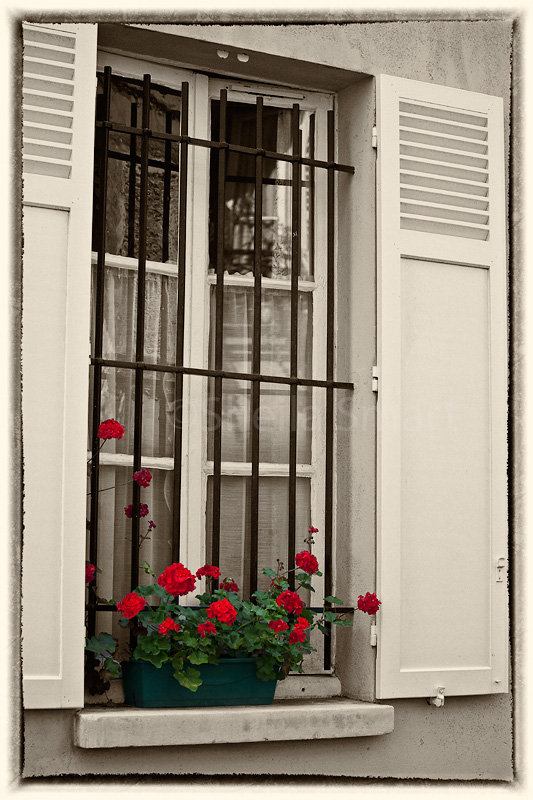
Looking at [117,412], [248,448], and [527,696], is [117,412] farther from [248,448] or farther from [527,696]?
[527,696]

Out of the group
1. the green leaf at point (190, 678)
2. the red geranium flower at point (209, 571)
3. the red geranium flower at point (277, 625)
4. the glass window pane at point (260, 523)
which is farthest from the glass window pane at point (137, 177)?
the green leaf at point (190, 678)

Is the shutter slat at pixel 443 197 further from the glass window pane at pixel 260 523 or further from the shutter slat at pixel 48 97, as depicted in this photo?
the shutter slat at pixel 48 97

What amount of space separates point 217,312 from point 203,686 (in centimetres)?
136

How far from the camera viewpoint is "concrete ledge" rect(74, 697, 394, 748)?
3.52 m

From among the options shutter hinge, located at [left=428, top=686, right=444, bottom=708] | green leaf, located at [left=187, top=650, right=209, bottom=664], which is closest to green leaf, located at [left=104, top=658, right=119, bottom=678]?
green leaf, located at [left=187, top=650, right=209, bottom=664]

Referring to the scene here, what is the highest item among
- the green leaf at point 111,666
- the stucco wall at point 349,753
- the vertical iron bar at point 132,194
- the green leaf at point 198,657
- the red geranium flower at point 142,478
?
the vertical iron bar at point 132,194

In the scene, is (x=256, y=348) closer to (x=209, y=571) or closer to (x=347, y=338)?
(x=347, y=338)

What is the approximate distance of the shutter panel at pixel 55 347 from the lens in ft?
11.5

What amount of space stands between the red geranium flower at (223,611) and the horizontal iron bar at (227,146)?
170 centimetres

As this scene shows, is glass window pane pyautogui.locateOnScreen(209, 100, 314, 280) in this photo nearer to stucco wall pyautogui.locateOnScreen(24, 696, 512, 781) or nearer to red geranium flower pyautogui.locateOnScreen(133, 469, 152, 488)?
red geranium flower pyautogui.locateOnScreen(133, 469, 152, 488)

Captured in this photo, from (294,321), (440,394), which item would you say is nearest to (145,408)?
(294,321)

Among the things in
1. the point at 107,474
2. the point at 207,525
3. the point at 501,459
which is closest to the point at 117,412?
the point at 107,474

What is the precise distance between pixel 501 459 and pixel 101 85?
2.09 m

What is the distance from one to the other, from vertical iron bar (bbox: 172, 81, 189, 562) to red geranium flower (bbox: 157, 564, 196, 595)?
11.6 inches
